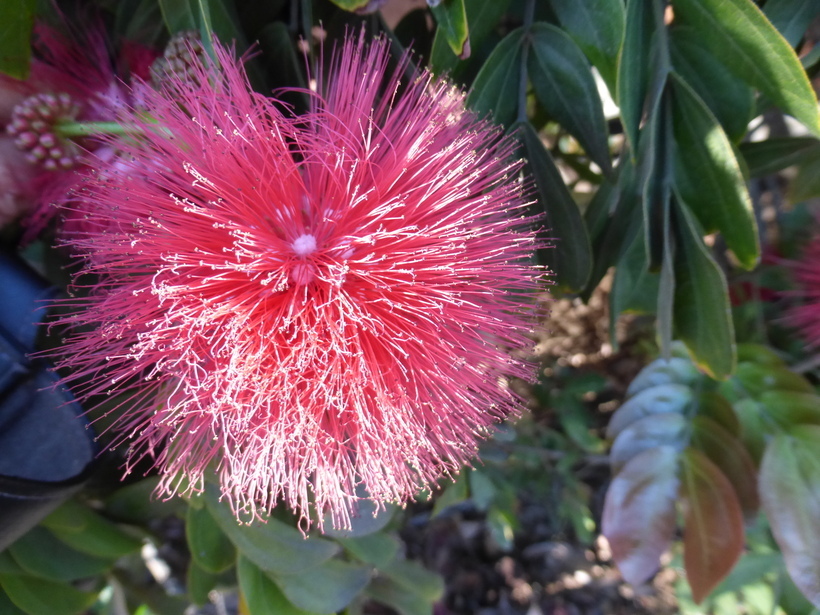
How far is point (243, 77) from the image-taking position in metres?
0.64

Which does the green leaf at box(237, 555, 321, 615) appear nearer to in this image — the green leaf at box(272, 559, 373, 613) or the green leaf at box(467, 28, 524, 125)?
the green leaf at box(272, 559, 373, 613)

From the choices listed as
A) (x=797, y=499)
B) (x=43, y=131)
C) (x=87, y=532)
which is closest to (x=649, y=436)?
(x=797, y=499)

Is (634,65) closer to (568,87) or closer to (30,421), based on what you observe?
(568,87)

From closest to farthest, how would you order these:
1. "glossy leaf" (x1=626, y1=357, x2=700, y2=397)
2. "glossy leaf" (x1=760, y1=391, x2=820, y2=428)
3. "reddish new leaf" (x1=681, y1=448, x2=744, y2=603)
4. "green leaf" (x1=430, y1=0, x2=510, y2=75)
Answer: "green leaf" (x1=430, y1=0, x2=510, y2=75)
"reddish new leaf" (x1=681, y1=448, x2=744, y2=603)
"glossy leaf" (x1=760, y1=391, x2=820, y2=428)
"glossy leaf" (x1=626, y1=357, x2=700, y2=397)

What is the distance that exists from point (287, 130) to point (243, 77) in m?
0.09

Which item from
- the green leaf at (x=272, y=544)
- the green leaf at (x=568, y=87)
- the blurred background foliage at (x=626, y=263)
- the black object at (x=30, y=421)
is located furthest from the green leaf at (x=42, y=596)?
the green leaf at (x=568, y=87)

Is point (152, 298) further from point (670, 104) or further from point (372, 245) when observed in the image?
point (670, 104)

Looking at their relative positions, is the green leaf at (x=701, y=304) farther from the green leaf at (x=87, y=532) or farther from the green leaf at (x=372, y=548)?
the green leaf at (x=87, y=532)

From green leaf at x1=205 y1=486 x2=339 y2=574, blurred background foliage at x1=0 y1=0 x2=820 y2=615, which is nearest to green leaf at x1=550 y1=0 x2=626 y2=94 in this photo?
blurred background foliage at x1=0 y1=0 x2=820 y2=615

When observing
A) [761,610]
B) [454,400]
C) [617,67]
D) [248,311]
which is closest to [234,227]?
[248,311]

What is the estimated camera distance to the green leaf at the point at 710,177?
627mm

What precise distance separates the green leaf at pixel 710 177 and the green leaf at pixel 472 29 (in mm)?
236

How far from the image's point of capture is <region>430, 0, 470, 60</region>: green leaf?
0.57 meters

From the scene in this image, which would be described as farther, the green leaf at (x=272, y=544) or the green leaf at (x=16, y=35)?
the green leaf at (x=272, y=544)
